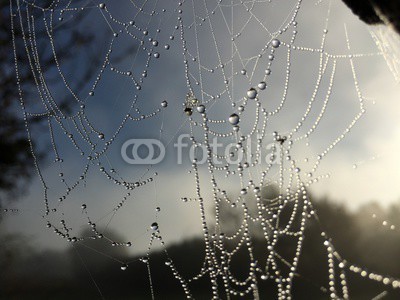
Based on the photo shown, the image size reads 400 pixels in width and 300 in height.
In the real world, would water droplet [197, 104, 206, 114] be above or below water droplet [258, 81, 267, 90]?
above

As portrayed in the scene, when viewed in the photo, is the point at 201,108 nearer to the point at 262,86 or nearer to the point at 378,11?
the point at 262,86

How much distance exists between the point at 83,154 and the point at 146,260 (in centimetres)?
109

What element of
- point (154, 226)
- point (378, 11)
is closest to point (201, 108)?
point (154, 226)

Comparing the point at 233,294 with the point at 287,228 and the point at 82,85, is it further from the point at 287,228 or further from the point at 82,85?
the point at 82,85

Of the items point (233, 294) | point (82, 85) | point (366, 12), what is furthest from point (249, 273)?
point (82, 85)

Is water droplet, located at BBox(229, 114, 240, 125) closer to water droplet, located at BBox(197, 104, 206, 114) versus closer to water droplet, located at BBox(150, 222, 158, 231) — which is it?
water droplet, located at BBox(197, 104, 206, 114)

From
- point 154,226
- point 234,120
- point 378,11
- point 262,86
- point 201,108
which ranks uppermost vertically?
point 201,108

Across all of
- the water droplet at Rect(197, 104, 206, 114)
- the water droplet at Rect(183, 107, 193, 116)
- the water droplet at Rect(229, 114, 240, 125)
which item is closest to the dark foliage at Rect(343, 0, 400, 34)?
the water droplet at Rect(229, 114, 240, 125)

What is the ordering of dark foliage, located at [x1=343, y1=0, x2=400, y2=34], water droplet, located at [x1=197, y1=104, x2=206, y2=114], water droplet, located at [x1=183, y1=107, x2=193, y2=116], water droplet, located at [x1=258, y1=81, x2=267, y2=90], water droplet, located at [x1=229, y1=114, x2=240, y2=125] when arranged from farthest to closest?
water droplet, located at [x1=183, y1=107, x2=193, y2=116], water droplet, located at [x1=197, y1=104, x2=206, y2=114], water droplet, located at [x1=258, y1=81, x2=267, y2=90], water droplet, located at [x1=229, y1=114, x2=240, y2=125], dark foliage, located at [x1=343, y1=0, x2=400, y2=34]

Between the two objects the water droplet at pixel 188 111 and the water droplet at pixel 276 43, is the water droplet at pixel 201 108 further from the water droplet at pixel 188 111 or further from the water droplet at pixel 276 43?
the water droplet at pixel 276 43

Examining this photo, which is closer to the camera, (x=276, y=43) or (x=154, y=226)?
(x=276, y=43)

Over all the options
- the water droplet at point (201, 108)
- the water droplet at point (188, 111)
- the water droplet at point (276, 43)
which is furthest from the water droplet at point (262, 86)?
the water droplet at point (188, 111)

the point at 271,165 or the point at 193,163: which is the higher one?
the point at 193,163

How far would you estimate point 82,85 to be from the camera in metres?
3.77
